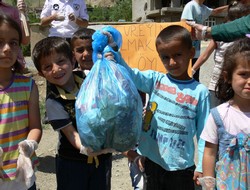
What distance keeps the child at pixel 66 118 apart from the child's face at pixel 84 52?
34 centimetres

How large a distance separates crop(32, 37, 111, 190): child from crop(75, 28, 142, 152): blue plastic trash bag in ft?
0.91

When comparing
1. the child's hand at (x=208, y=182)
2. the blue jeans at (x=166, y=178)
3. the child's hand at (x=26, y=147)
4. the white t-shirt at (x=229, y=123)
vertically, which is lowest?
the blue jeans at (x=166, y=178)

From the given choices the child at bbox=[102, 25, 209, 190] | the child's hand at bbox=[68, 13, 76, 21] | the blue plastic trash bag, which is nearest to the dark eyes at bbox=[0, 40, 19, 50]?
the blue plastic trash bag

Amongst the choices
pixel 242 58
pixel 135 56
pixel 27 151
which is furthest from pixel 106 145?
pixel 135 56

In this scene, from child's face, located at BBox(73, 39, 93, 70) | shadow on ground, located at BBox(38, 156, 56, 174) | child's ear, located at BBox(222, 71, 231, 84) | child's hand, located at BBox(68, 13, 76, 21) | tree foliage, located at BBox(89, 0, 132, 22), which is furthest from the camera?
tree foliage, located at BBox(89, 0, 132, 22)

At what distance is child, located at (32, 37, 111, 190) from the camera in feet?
6.70

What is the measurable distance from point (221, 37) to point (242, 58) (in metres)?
0.66

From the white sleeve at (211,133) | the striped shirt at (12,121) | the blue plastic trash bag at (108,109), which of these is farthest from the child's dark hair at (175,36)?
the striped shirt at (12,121)

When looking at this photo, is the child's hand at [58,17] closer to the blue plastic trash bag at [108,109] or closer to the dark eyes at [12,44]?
the dark eyes at [12,44]

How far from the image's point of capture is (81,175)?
7.14 ft

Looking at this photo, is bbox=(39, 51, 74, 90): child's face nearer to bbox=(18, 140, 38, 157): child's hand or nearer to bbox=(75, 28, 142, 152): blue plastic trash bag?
bbox=(75, 28, 142, 152): blue plastic trash bag

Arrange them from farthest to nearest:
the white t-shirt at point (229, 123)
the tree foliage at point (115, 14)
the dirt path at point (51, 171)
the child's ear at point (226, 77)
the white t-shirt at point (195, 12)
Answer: the tree foliage at point (115, 14), the white t-shirt at point (195, 12), the dirt path at point (51, 171), the child's ear at point (226, 77), the white t-shirt at point (229, 123)

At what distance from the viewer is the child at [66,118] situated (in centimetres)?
204

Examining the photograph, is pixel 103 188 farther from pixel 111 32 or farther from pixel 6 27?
pixel 6 27
